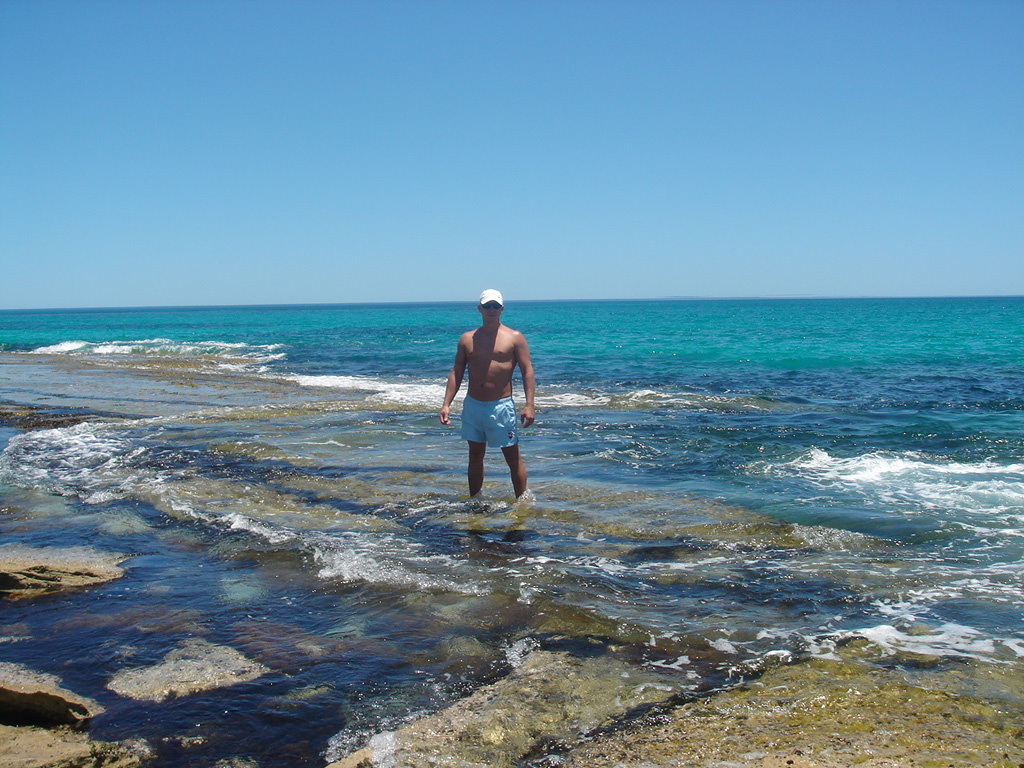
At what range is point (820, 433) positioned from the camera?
11.2m

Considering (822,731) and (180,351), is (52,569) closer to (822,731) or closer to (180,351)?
(822,731)

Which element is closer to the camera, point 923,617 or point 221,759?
point 221,759

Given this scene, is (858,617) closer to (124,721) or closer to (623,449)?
(124,721)

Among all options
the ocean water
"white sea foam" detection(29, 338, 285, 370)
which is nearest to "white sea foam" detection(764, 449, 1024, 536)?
the ocean water

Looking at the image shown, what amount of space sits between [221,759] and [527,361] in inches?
172

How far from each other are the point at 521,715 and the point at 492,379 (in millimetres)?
3822

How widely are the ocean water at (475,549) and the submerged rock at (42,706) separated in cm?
10

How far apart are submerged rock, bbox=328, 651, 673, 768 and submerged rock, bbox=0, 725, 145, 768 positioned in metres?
0.90

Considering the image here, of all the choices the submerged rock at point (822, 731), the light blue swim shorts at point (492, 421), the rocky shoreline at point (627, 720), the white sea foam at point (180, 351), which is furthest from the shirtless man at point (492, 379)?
the white sea foam at point (180, 351)

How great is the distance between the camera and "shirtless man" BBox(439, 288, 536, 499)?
670cm

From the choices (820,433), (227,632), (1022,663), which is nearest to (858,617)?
(1022,663)

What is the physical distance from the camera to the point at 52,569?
492cm

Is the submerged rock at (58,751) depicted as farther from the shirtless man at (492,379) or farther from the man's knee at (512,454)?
the man's knee at (512,454)

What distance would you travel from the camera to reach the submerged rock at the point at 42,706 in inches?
124
